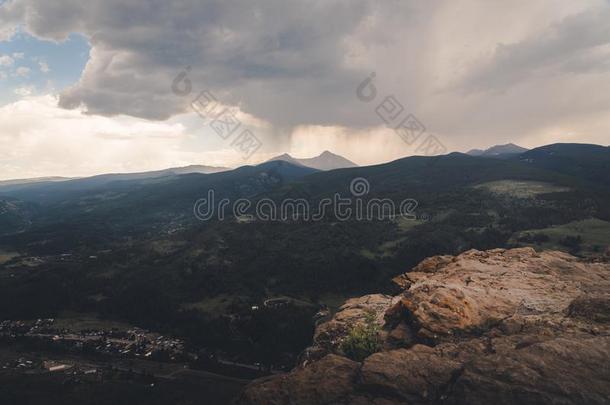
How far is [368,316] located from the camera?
2024 inches

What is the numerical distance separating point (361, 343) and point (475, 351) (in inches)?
Answer: 469

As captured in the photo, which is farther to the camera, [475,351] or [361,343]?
[361,343]

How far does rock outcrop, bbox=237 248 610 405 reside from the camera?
29984 mm

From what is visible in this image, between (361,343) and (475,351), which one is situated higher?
(475,351)

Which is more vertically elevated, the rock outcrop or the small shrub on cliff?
the rock outcrop

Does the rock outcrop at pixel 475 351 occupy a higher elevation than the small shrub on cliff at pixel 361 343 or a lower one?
higher

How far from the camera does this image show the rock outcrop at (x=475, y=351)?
30.0 metres

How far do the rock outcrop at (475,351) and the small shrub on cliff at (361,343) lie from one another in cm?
127

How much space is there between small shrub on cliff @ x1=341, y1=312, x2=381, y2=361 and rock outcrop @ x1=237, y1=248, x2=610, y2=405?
1.27m

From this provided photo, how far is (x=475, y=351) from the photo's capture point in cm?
3578

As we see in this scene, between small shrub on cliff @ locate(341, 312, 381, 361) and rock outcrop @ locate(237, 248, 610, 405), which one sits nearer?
rock outcrop @ locate(237, 248, 610, 405)

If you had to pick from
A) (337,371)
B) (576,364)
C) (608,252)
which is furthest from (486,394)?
(608,252)

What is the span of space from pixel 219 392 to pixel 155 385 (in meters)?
32.7

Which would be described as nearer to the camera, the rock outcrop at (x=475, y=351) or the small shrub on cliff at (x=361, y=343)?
the rock outcrop at (x=475, y=351)
